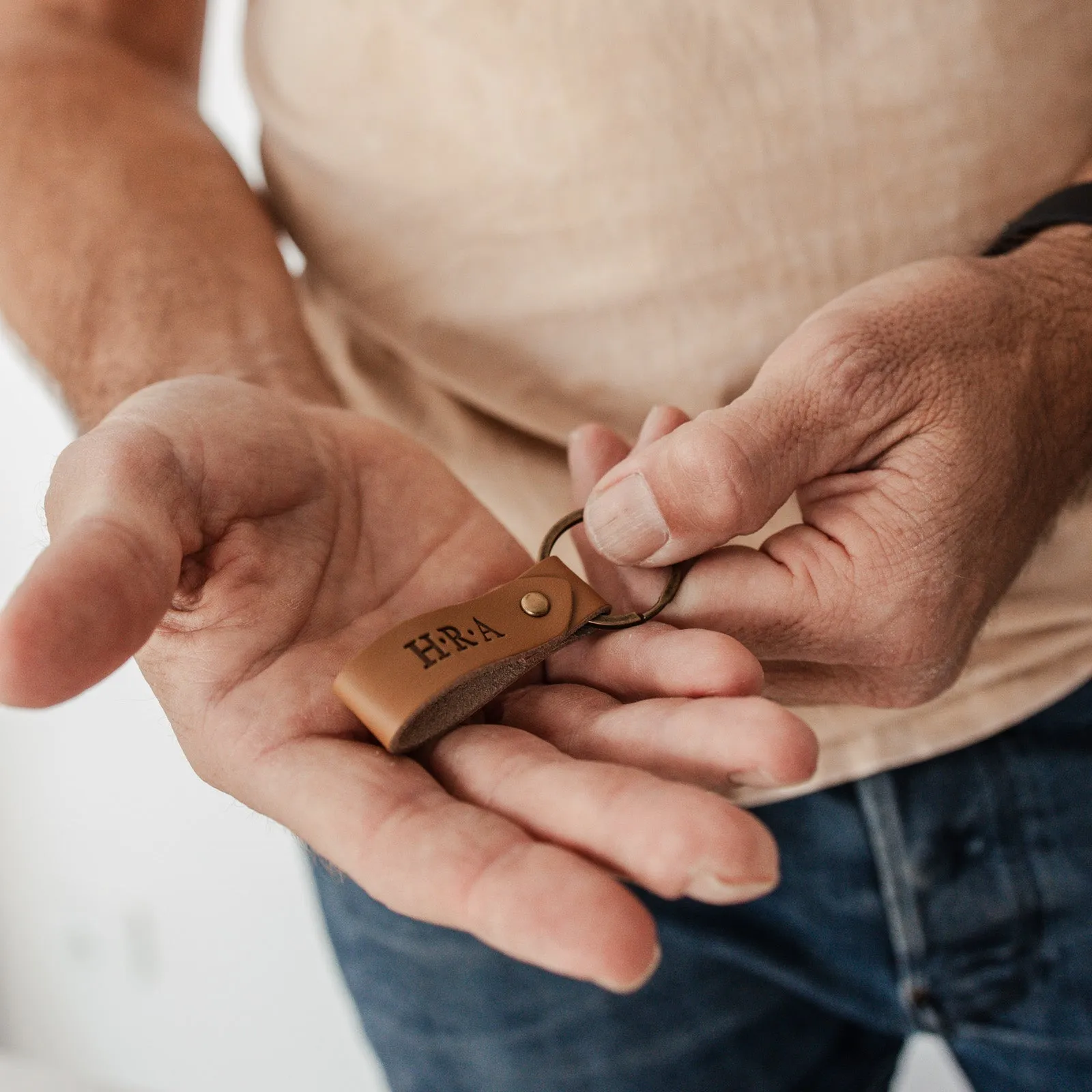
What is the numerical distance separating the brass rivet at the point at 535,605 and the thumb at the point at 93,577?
41 cm

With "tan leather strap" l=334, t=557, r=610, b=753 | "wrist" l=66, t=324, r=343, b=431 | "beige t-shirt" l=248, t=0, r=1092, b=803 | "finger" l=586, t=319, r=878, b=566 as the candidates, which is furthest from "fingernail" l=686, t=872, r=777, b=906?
"wrist" l=66, t=324, r=343, b=431

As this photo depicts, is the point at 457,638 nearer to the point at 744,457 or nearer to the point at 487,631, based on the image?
the point at 487,631

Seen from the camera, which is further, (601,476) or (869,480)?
(601,476)

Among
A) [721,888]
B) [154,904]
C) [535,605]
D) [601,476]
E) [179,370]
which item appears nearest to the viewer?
[721,888]

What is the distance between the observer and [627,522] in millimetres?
1231

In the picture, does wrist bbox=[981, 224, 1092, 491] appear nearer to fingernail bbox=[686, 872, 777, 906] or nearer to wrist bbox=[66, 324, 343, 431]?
fingernail bbox=[686, 872, 777, 906]

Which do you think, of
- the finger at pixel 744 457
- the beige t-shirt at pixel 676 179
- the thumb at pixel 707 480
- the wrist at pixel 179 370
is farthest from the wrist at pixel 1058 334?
the wrist at pixel 179 370

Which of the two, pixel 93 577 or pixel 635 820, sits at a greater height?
pixel 93 577

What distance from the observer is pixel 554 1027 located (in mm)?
1683

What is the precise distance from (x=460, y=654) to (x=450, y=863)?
33 centimetres

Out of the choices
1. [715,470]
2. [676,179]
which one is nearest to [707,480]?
[715,470]

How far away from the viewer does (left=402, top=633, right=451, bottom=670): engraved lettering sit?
1.15 metres

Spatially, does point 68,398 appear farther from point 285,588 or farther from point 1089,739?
point 1089,739

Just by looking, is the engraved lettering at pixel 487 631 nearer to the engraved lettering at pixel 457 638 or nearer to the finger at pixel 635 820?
the engraved lettering at pixel 457 638
